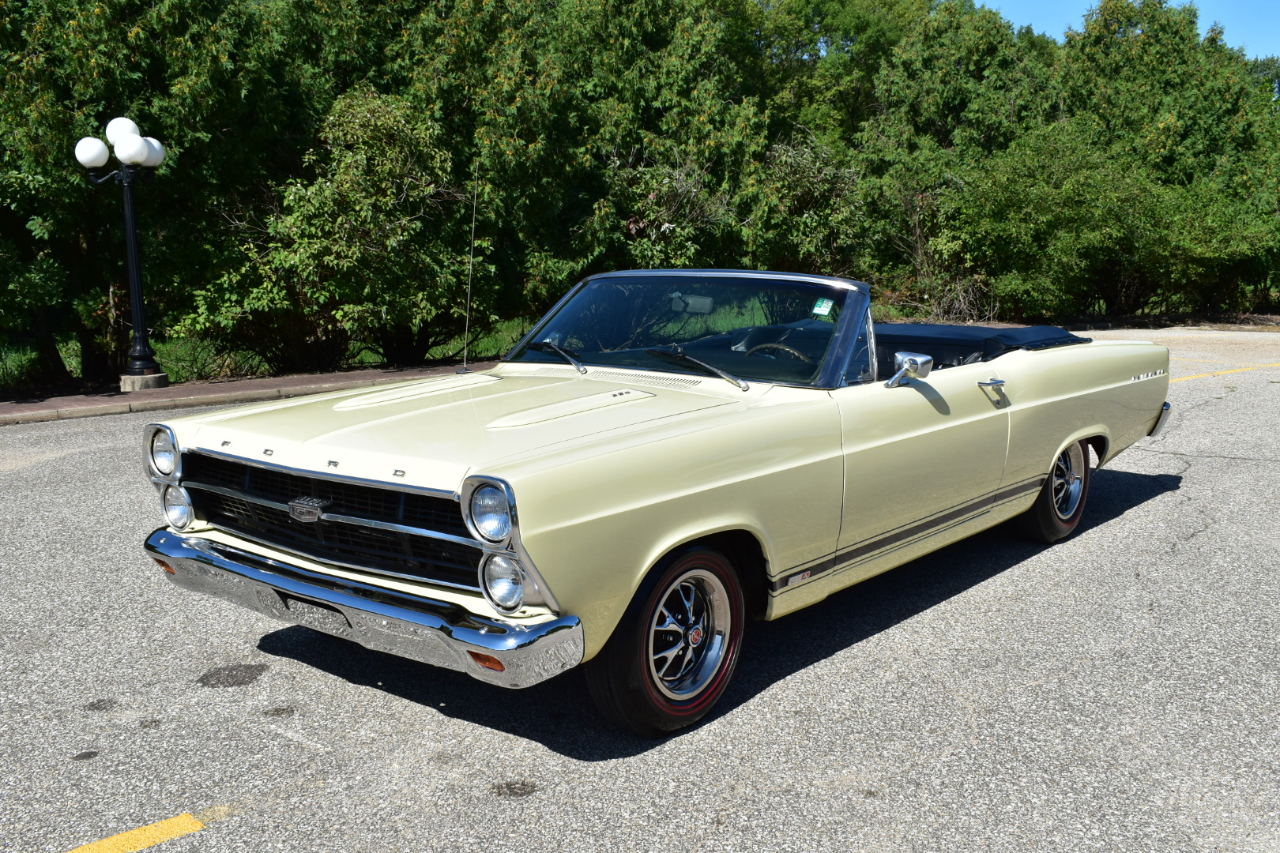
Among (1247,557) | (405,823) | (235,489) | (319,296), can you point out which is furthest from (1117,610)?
(319,296)

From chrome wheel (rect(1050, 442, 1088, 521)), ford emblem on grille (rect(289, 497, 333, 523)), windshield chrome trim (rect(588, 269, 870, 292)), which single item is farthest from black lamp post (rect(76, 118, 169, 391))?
chrome wheel (rect(1050, 442, 1088, 521))

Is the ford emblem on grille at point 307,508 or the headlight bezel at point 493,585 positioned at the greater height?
the ford emblem on grille at point 307,508

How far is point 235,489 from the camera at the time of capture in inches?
152

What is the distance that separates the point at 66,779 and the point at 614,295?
9.48 feet

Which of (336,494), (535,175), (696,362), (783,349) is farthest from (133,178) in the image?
(336,494)

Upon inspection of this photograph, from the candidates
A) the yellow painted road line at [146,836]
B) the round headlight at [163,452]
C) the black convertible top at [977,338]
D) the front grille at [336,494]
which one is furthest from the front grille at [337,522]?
the black convertible top at [977,338]

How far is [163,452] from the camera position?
4.14m

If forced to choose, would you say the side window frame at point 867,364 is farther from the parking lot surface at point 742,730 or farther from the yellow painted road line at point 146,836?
the yellow painted road line at point 146,836

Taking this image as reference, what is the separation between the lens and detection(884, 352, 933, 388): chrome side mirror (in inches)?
174

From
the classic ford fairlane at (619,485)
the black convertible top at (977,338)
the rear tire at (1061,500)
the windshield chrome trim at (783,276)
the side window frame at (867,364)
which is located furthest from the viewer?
the rear tire at (1061,500)

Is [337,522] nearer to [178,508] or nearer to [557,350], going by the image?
[178,508]

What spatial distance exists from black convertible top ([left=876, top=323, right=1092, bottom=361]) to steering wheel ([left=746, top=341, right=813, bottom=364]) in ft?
4.77

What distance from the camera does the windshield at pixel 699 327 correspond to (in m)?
4.47

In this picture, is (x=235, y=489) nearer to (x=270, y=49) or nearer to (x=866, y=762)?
(x=866, y=762)
